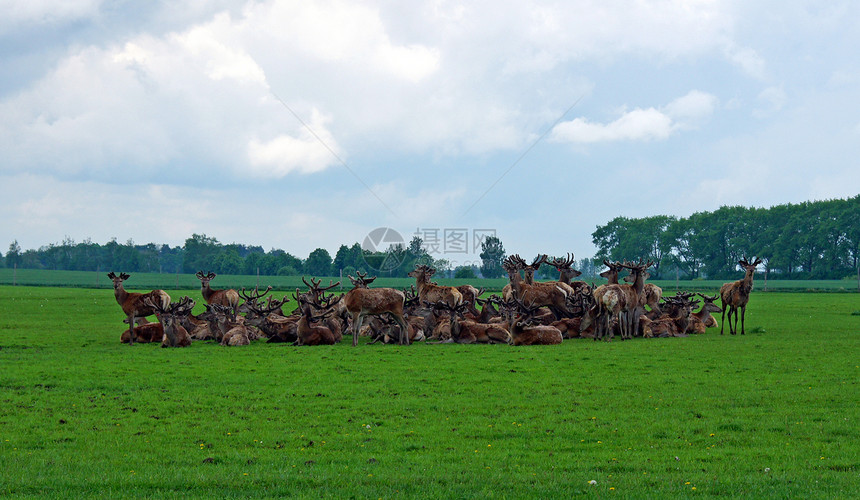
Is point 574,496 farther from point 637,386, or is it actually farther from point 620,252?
point 620,252

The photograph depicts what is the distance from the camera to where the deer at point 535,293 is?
2566 cm

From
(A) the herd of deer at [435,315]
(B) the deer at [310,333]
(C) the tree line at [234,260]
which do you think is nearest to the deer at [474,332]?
(A) the herd of deer at [435,315]

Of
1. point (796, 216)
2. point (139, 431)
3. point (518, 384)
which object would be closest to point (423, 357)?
point (518, 384)

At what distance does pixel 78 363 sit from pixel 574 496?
12935 mm

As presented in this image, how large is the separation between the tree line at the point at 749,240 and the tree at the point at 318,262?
143ft

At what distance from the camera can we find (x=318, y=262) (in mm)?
111438

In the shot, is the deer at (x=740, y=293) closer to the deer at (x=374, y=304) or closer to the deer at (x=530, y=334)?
the deer at (x=530, y=334)

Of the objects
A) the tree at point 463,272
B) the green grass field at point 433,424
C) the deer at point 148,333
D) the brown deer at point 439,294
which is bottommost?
the green grass field at point 433,424

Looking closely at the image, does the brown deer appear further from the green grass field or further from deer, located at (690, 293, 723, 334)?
deer, located at (690, 293, 723, 334)

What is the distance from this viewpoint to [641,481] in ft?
24.7

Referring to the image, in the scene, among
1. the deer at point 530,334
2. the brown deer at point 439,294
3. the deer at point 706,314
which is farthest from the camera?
the deer at point 706,314

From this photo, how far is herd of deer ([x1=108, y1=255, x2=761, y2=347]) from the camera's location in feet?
71.6

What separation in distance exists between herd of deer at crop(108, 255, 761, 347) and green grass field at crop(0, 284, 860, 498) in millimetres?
3378

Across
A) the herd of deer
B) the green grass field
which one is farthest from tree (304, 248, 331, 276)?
the green grass field
